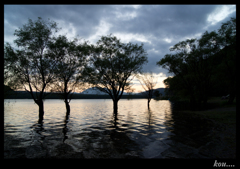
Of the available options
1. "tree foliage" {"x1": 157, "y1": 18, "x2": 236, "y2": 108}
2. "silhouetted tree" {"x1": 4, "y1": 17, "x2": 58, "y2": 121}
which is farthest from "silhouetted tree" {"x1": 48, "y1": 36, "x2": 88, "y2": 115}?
"tree foliage" {"x1": 157, "y1": 18, "x2": 236, "y2": 108}

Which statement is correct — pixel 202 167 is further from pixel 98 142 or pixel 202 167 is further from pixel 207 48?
pixel 207 48

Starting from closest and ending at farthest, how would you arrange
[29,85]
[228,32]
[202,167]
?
[202,167], [29,85], [228,32]

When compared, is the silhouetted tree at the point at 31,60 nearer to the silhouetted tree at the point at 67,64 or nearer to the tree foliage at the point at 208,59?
the silhouetted tree at the point at 67,64

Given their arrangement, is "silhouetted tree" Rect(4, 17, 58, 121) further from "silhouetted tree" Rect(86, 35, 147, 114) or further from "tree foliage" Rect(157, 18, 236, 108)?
"tree foliage" Rect(157, 18, 236, 108)

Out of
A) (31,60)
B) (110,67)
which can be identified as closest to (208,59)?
(110,67)

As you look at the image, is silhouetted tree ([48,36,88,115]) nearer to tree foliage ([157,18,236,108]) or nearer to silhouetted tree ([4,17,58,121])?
silhouetted tree ([4,17,58,121])

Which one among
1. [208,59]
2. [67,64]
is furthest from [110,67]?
[208,59]

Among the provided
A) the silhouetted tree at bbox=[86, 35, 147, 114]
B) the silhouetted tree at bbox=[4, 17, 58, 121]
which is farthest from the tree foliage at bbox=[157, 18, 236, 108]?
the silhouetted tree at bbox=[4, 17, 58, 121]

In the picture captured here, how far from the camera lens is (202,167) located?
198 inches

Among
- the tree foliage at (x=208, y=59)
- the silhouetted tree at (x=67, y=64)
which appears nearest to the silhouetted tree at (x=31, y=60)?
the silhouetted tree at (x=67, y=64)

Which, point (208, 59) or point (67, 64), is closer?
point (67, 64)

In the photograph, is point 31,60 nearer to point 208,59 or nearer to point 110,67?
point 110,67

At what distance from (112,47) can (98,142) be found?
2509cm
